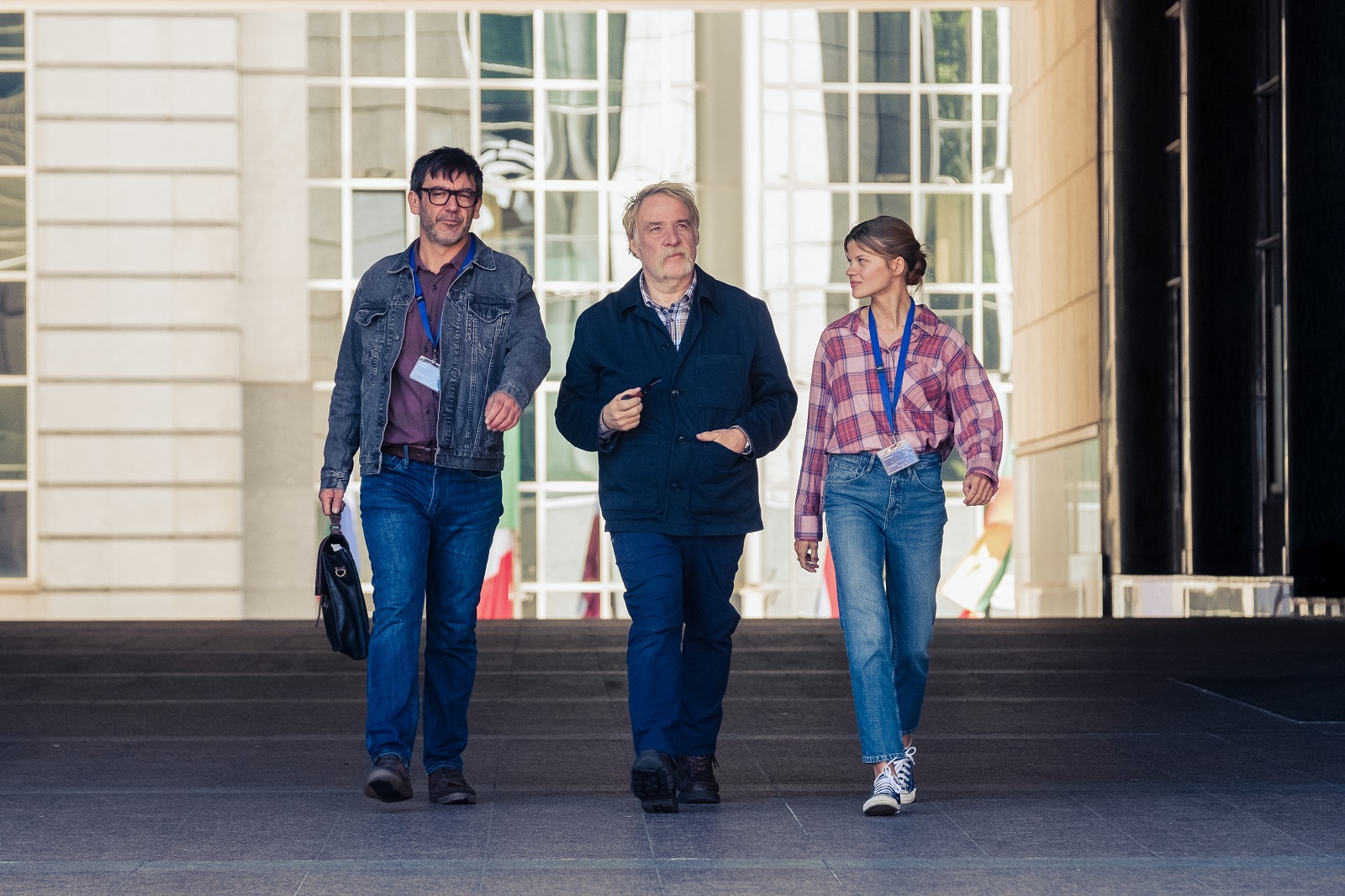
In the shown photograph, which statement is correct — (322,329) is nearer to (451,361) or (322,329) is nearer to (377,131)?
(377,131)

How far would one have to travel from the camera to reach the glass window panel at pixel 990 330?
2359 centimetres

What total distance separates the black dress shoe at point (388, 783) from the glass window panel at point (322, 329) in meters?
17.6

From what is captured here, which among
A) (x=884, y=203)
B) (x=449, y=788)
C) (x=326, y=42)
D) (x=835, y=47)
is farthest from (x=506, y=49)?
(x=449, y=788)

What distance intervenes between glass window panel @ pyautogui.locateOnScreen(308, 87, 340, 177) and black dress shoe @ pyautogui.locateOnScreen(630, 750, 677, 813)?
1830 cm

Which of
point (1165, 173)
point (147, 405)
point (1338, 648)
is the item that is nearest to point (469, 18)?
point (147, 405)

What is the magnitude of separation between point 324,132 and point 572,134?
9.76 feet

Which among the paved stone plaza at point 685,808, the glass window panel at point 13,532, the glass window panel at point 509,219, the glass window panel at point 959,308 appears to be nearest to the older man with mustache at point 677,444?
the paved stone plaza at point 685,808

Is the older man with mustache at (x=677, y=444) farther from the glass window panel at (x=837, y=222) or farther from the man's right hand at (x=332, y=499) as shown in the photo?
the glass window panel at (x=837, y=222)

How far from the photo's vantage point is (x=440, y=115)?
75.9 ft

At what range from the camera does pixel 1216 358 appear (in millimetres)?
16344

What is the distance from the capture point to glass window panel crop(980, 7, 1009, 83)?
77.0 feet

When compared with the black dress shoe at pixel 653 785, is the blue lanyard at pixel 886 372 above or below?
above

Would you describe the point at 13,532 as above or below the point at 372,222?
below

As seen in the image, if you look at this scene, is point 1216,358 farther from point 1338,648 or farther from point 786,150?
point 786,150
